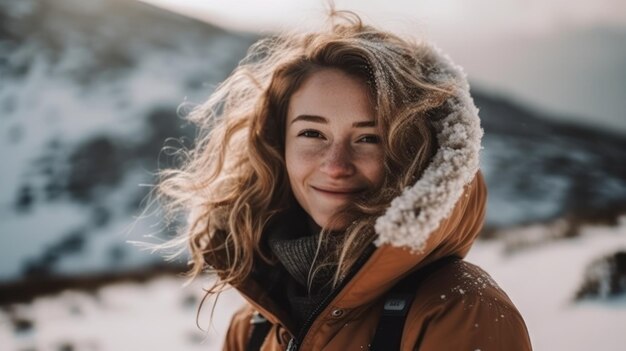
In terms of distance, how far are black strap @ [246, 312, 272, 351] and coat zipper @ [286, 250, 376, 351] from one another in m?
0.29

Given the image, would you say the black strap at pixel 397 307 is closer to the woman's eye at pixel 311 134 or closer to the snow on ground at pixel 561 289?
the woman's eye at pixel 311 134

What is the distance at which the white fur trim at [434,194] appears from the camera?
1378 mm

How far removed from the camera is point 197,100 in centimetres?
641

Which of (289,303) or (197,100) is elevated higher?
(289,303)

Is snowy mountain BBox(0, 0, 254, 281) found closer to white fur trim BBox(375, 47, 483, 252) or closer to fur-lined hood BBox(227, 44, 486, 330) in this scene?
fur-lined hood BBox(227, 44, 486, 330)

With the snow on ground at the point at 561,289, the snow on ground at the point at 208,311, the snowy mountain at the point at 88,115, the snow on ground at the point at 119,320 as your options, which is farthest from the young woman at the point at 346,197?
the snowy mountain at the point at 88,115

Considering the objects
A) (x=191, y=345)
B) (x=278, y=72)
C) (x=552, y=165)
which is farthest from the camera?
(x=552, y=165)

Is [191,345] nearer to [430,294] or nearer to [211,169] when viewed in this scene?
[211,169]

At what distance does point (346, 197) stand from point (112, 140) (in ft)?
15.7

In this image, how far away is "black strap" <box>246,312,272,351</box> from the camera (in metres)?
1.99

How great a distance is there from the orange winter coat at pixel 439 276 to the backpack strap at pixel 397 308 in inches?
0.8

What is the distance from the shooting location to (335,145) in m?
1.75

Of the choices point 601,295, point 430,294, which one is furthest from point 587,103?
point 430,294

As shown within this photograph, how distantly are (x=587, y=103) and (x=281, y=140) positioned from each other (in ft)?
15.0
